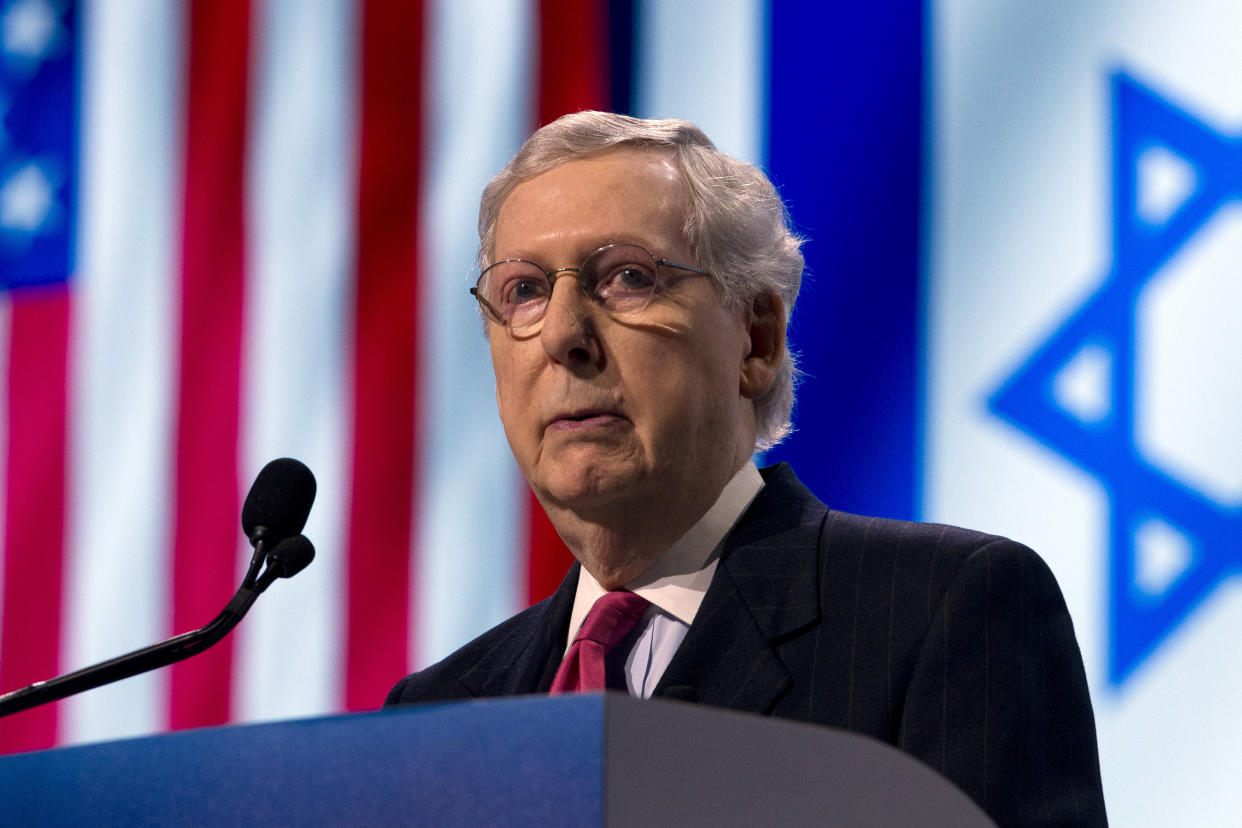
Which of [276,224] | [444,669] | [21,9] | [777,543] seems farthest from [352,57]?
[777,543]

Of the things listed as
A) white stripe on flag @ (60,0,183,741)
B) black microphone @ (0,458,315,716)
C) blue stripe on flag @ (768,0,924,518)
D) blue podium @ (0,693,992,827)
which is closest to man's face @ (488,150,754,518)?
black microphone @ (0,458,315,716)

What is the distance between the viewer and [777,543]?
1541 millimetres

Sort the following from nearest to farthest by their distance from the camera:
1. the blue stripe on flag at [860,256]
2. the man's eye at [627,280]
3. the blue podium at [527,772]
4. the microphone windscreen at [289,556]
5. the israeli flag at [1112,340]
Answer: the blue podium at [527,772], the microphone windscreen at [289,556], the man's eye at [627,280], the israeli flag at [1112,340], the blue stripe on flag at [860,256]

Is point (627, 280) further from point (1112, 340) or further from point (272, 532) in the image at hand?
point (1112, 340)

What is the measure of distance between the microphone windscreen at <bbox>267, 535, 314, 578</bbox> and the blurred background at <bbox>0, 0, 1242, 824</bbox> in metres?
1.21

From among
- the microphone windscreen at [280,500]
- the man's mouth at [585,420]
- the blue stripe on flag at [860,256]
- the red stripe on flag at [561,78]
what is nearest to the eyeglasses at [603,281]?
the man's mouth at [585,420]

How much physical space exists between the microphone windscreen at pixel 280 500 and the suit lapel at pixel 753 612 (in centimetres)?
40

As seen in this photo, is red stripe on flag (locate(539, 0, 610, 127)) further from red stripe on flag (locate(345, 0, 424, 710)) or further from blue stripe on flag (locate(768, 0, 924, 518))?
blue stripe on flag (locate(768, 0, 924, 518))

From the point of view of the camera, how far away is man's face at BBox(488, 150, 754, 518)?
5.13 ft

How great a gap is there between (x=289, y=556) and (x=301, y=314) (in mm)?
1707

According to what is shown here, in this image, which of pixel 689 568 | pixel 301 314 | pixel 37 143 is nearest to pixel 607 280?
pixel 689 568

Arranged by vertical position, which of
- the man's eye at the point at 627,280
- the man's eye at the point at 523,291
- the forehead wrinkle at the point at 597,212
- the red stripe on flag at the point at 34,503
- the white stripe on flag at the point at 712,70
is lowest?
the red stripe on flag at the point at 34,503

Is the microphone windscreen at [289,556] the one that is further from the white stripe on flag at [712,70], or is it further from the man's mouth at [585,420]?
the white stripe on flag at [712,70]

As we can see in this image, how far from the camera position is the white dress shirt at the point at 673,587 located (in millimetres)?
1519
